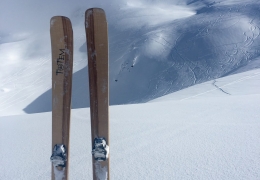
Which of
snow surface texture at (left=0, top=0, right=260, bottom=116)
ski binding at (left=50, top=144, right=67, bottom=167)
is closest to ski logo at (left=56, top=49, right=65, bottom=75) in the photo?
ski binding at (left=50, top=144, right=67, bottom=167)

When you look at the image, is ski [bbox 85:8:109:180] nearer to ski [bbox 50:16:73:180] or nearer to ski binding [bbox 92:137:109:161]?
ski binding [bbox 92:137:109:161]

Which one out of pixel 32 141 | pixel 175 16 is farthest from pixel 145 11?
pixel 32 141

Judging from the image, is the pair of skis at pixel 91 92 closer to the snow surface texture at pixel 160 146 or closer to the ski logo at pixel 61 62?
the ski logo at pixel 61 62

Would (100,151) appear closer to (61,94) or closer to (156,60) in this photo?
(61,94)

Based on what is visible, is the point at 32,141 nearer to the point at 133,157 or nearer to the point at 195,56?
the point at 133,157

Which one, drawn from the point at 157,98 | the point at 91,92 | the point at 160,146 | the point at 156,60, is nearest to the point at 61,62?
the point at 91,92

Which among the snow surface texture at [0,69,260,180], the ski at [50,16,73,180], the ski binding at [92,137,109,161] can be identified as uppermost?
the ski at [50,16,73,180]
